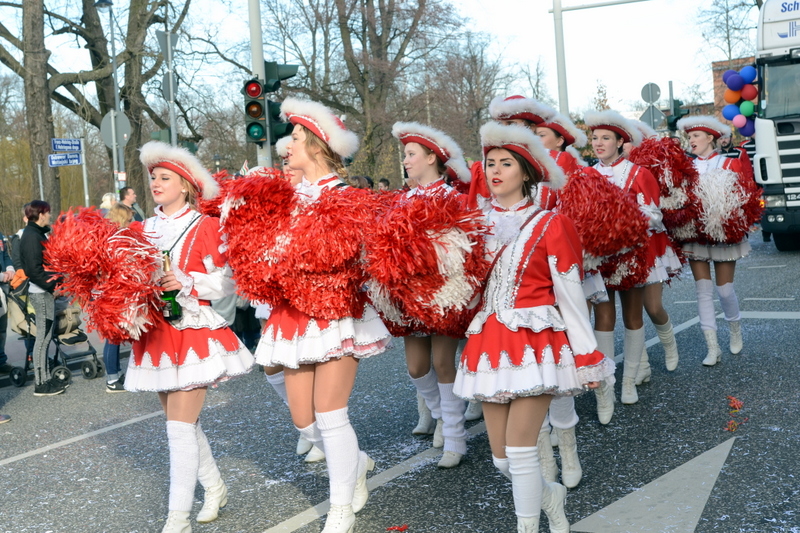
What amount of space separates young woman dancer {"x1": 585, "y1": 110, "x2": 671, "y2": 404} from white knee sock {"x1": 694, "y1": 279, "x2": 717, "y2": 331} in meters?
1.04

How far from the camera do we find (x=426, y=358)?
5.14m

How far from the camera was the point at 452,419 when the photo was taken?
16.3 feet

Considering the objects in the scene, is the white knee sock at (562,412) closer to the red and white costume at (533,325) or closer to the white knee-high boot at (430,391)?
the red and white costume at (533,325)

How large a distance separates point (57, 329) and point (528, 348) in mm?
6369

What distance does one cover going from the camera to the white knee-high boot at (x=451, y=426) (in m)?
4.95

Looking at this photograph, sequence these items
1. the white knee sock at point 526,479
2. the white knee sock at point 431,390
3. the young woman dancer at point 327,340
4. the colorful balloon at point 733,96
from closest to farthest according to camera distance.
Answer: the white knee sock at point 526,479
the young woman dancer at point 327,340
the white knee sock at point 431,390
the colorful balloon at point 733,96

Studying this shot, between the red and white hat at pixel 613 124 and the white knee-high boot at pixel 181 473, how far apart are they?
361 centimetres

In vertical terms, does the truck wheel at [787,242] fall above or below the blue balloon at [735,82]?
below

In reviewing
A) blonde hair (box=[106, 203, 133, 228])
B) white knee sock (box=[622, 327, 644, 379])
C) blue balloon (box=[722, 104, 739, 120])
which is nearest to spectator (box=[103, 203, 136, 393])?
blonde hair (box=[106, 203, 133, 228])

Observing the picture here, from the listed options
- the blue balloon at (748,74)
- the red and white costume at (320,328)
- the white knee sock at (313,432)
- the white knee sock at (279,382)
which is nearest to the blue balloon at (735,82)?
the blue balloon at (748,74)

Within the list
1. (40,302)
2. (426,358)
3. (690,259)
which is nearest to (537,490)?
(426,358)

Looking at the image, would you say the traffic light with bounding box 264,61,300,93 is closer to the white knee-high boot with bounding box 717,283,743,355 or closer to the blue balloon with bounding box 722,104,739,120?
the white knee-high boot with bounding box 717,283,743,355

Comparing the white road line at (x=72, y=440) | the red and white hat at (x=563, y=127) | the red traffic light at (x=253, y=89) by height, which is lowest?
the white road line at (x=72, y=440)

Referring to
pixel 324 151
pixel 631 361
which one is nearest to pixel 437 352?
pixel 324 151
